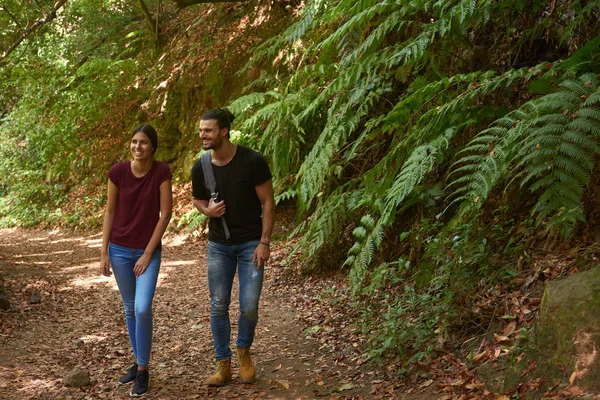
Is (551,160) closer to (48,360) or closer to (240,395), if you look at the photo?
(240,395)

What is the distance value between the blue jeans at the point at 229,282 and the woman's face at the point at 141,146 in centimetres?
81

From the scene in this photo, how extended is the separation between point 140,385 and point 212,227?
1.28 metres

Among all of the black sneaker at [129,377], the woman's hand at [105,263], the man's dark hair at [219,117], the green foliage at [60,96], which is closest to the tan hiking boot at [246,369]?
the black sneaker at [129,377]

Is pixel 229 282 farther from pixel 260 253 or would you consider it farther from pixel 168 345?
pixel 168 345

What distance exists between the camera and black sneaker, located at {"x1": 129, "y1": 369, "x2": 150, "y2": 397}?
4535mm

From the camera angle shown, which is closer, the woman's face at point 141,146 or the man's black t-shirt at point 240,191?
the man's black t-shirt at point 240,191

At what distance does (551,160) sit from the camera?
137 inches

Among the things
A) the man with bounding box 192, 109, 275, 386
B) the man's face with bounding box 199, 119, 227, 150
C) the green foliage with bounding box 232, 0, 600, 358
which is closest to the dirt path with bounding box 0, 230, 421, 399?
the green foliage with bounding box 232, 0, 600, 358

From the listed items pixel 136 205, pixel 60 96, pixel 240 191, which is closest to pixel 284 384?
pixel 240 191

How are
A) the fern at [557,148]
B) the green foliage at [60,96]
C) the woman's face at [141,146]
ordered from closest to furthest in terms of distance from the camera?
the fern at [557,148], the woman's face at [141,146], the green foliage at [60,96]

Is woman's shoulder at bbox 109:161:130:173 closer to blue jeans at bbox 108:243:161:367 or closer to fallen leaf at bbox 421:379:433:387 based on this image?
blue jeans at bbox 108:243:161:367

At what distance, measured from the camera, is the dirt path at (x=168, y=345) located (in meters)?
4.60

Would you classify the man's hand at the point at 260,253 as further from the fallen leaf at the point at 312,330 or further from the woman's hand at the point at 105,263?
the fallen leaf at the point at 312,330

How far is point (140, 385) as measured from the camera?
14.9 feet
